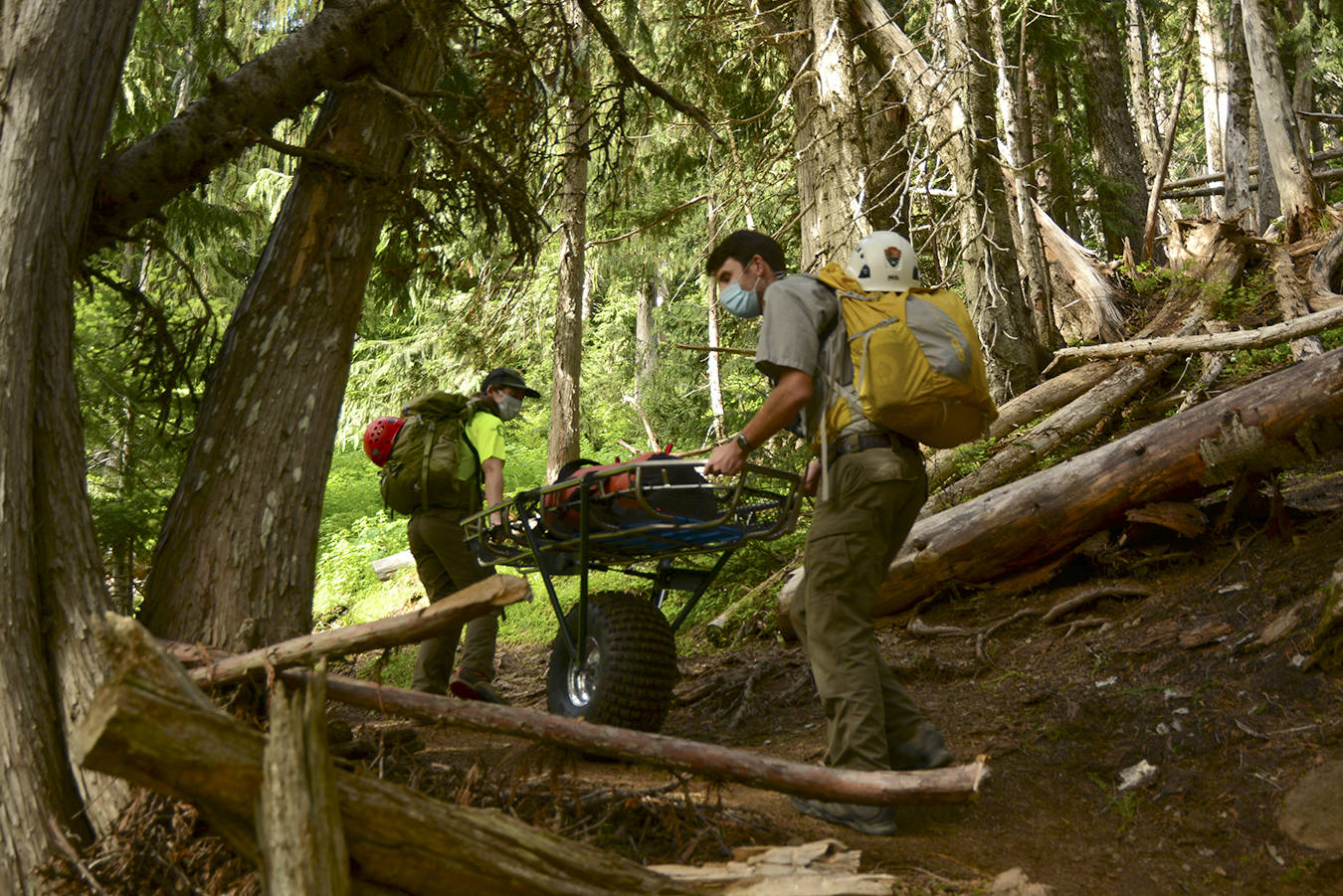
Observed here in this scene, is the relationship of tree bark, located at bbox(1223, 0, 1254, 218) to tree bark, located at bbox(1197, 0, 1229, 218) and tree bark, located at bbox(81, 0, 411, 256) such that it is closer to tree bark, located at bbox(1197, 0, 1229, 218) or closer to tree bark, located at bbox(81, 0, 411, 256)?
tree bark, located at bbox(1197, 0, 1229, 218)

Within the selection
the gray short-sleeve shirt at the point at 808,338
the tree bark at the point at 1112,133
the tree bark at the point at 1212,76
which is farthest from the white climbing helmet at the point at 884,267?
the tree bark at the point at 1212,76

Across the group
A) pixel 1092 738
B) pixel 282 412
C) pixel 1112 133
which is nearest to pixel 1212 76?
pixel 1112 133

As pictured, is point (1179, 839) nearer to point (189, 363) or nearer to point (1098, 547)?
point (1098, 547)

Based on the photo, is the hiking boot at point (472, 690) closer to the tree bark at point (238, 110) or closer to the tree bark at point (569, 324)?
the tree bark at point (238, 110)

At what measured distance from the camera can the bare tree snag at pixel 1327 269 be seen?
940 centimetres

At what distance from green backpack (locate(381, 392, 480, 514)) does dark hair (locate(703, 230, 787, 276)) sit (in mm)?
2522

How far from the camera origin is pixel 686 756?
10.7 ft

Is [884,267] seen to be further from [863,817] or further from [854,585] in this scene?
[863,817]

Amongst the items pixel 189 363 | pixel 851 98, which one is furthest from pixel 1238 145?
pixel 189 363

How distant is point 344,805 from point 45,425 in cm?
211

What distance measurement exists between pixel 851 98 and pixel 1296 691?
7.00 metres

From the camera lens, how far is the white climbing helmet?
13.1 ft

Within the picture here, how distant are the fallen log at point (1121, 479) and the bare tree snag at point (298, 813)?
353 centimetres

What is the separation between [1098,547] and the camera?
6238 mm
